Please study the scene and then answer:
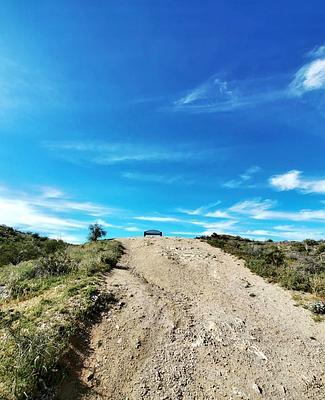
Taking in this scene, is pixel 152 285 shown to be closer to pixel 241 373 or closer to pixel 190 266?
pixel 190 266

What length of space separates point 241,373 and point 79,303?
6.99m

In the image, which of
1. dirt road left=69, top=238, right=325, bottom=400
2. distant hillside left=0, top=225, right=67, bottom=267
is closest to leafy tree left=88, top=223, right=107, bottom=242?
distant hillside left=0, top=225, right=67, bottom=267

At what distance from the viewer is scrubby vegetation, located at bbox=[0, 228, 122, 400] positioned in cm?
959

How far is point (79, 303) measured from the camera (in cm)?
1476

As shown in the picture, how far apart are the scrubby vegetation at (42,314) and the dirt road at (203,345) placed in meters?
0.98

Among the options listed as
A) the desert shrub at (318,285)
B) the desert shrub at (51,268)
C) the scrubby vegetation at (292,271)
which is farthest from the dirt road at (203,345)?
the desert shrub at (51,268)

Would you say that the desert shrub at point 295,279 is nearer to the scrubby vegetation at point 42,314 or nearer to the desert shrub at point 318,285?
the desert shrub at point 318,285

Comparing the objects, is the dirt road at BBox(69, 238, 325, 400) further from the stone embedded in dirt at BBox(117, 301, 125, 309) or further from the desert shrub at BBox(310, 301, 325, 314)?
the desert shrub at BBox(310, 301, 325, 314)

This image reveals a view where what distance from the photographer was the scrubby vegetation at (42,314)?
9594 millimetres

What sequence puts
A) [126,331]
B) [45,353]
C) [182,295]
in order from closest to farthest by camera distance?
[45,353] < [126,331] < [182,295]

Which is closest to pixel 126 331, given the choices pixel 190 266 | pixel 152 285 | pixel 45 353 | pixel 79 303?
pixel 79 303

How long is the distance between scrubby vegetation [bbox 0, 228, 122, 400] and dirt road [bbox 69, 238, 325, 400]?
979 millimetres

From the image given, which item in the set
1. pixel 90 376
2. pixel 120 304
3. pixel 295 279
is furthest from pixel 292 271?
pixel 90 376

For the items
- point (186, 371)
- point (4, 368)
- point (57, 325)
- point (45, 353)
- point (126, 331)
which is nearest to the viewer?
point (4, 368)
